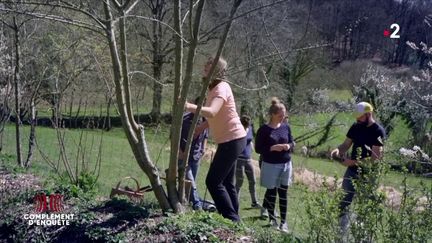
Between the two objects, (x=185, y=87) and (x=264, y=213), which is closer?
(x=185, y=87)

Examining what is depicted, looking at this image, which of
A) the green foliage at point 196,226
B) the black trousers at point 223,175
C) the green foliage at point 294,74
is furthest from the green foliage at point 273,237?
the green foliage at point 294,74

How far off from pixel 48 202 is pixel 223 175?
1467 millimetres

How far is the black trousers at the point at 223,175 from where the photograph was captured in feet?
16.4

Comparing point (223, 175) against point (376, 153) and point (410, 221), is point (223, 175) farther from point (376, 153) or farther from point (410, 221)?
point (410, 221)

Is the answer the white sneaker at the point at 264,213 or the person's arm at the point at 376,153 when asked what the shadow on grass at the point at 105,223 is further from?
the white sneaker at the point at 264,213

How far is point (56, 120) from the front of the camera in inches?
272

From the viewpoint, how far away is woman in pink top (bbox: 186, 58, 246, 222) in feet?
16.3

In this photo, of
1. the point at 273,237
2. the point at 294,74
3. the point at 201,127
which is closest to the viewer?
the point at 273,237

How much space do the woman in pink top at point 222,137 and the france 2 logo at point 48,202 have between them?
4.06ft

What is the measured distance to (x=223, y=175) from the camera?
504 centimetres

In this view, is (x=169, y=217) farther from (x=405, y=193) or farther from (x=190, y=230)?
(x=405, y=193)

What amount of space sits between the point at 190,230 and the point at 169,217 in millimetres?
309

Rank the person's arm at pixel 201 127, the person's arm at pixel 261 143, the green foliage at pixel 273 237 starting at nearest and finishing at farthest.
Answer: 1. the green foliage at pixel 273 237
2. the person's arm at pixel 201 127
3. the person's arm at pixel 261 143

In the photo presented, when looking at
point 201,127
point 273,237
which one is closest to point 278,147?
point 201,127
